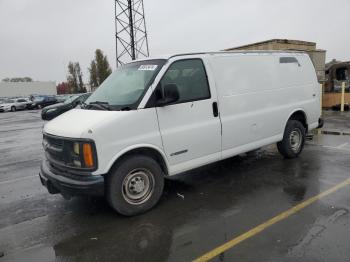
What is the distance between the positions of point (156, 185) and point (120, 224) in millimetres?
755

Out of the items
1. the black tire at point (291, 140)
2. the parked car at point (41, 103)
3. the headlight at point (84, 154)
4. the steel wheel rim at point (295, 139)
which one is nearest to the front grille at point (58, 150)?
the headlight at point (84, 154)

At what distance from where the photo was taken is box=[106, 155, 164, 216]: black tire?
4551mm

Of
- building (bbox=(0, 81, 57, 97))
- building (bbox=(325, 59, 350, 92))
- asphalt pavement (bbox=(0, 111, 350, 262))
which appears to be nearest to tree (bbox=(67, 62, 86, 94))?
building (bbox=(0, 81, 57, 97))

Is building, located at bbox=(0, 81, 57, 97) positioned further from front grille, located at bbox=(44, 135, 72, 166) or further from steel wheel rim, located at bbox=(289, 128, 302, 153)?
front grille, located at bbox=(44, 135, 72, 166)

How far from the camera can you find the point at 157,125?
4844mm

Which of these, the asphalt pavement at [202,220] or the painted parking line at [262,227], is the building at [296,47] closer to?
the asphalt pavement at [202,220]

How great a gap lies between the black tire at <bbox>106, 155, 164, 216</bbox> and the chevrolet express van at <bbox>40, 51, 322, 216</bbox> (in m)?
0.01

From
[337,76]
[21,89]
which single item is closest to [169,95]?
[337,76]

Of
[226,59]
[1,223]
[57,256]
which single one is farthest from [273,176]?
[1,223]

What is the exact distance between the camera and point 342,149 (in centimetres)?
812

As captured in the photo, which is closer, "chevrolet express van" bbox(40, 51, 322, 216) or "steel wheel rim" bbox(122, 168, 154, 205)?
"chevrolet express van" bbox(40, 51, 322, 216)

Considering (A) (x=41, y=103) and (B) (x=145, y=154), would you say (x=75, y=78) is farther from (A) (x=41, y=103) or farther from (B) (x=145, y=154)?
(B) (x=145, y=154)

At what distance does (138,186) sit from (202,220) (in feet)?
3.30

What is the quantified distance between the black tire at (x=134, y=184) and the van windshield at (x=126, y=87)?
31.1 inches
